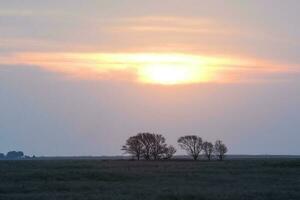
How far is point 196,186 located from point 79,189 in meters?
7.98

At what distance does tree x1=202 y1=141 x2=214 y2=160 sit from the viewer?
478 ft

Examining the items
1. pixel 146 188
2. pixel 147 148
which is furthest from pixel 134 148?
pixel 146 188

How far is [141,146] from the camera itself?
141 meters

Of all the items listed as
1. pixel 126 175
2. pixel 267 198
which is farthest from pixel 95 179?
pixel 267 198

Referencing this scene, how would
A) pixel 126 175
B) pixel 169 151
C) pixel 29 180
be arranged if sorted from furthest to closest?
pixel 169 151 → pixel 126 175 → pixel 29 180

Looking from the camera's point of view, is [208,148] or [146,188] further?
[208,148]

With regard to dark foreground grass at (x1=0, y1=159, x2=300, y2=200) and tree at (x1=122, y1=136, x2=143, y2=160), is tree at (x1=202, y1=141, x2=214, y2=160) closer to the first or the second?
tree at (x1=122, y1=136, x2=143, y2=160)

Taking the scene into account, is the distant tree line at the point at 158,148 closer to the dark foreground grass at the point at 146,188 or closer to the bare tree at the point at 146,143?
the bare tree at the point at 146,143

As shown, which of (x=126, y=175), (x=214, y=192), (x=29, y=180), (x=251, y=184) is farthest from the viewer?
(x=126, y=175)

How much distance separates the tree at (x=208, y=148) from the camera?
14576 cm

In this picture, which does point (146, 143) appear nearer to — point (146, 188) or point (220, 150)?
point (220, 150)

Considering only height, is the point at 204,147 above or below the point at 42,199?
above

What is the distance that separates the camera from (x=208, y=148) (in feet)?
482

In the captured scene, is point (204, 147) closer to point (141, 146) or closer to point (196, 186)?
point (141, 146)
